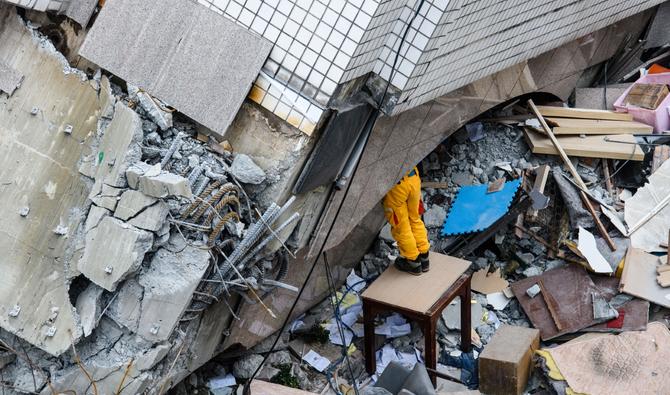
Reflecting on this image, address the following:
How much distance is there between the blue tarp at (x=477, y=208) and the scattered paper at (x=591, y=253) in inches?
30.9

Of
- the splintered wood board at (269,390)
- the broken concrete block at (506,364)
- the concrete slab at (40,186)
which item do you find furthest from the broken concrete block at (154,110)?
the broken concrete block at (506,364)

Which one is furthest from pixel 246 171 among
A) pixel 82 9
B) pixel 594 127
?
pixel 594 127

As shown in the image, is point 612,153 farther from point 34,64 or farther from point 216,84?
point 34,64

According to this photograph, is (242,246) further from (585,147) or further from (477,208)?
(585,147)

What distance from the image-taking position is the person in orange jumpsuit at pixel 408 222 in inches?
305

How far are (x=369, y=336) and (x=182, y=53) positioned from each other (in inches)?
121

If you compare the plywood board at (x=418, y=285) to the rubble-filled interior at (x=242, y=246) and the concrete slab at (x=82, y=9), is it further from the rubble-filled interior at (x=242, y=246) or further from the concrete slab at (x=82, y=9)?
the concrete slab at (x=82, y=9)

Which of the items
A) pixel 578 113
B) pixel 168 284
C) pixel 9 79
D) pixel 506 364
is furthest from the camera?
pixel 578 113

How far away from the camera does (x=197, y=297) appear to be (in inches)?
252

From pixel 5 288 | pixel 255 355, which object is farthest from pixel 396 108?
pixel 5 288

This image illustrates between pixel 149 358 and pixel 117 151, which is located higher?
pixel 117 151

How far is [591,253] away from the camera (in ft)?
27.7

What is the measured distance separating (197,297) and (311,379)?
1910 mm

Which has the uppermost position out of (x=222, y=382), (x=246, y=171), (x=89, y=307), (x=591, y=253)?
(x=591, y=253)
